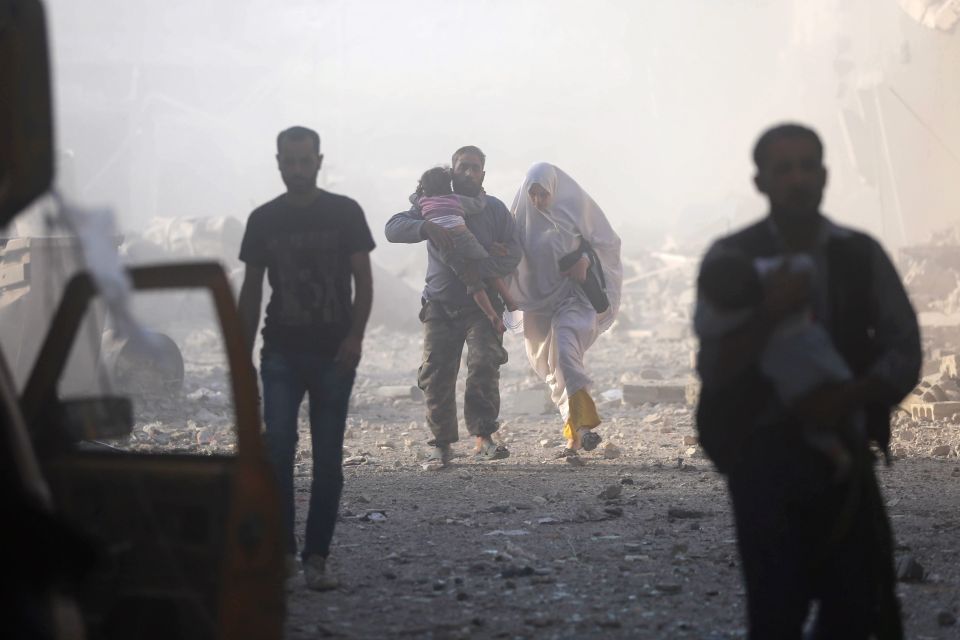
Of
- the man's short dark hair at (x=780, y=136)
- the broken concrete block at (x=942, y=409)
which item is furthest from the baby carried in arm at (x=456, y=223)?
the man's short dark hair at (x=780, y=136)

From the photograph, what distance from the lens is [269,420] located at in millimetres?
4648

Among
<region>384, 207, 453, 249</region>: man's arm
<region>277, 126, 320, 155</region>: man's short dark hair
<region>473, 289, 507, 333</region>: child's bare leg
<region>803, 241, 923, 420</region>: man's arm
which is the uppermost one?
<region>277, 126, 320, 155</region>: man's short dark hair

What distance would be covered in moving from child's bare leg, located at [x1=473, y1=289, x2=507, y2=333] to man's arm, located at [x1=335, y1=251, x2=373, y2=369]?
3.06 m

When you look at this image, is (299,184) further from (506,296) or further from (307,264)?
(506,296)

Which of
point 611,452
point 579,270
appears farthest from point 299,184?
point 611,452

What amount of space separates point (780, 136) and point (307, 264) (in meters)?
2.33

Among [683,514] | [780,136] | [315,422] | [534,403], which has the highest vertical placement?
[780,136]

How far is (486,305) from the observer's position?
7.86 metres

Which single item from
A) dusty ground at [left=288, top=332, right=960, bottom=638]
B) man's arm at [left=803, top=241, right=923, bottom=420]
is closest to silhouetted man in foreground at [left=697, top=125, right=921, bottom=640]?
man's arm at [left=803, top=241, right=923, bottom=420]

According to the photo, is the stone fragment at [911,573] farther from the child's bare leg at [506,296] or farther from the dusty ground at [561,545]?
the child's bare leg at [506,296]

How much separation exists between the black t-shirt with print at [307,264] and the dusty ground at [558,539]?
0.99 m

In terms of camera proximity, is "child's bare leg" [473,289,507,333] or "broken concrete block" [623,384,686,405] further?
"broken concrete block" [623,384,686,405]

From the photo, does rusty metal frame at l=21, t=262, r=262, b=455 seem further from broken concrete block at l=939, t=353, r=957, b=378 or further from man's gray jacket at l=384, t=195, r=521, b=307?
broken concrete block at l=939, t=353, r=957, b=378

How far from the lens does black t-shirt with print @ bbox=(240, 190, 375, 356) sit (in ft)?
15.2
